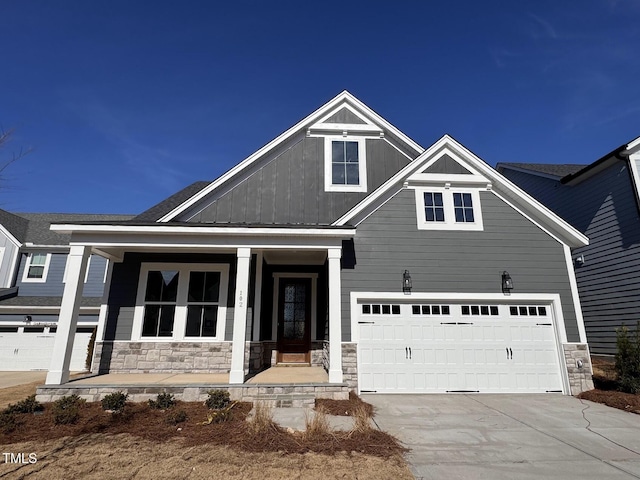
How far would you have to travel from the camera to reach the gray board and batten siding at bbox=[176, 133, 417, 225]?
9.79m

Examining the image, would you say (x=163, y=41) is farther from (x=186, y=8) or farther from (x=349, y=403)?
(x=349, y=403)

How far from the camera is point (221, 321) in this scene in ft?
29.1

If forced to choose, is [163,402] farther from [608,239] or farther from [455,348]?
[608,239]

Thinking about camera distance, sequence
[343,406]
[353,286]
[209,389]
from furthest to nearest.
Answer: [353,286] < [209,389] < [343,406]

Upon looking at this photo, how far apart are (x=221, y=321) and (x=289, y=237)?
3.14 m

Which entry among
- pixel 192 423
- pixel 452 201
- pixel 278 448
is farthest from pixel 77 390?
pixel 452 201

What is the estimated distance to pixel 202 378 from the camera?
7707mm

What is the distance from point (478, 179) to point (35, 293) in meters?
18.5

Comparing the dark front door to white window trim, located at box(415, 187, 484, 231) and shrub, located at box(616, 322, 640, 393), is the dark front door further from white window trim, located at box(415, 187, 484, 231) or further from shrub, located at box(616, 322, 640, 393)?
shrub, located at box(616, 322, 640, 393)

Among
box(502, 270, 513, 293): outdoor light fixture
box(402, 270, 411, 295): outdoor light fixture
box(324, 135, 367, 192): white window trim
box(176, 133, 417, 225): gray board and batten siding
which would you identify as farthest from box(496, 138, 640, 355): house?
box(324, 135, 367, 192): white window trim

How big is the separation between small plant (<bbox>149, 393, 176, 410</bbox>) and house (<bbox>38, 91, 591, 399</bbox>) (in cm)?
113

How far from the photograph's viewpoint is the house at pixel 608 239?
977 cm

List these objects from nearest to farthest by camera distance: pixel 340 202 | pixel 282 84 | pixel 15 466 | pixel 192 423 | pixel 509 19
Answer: pixel 15 466 < pixel 192 423 < pixel 509 19 < pixel 340 202 < pixel 282 84

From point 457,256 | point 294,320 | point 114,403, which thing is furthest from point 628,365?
point 114,403
